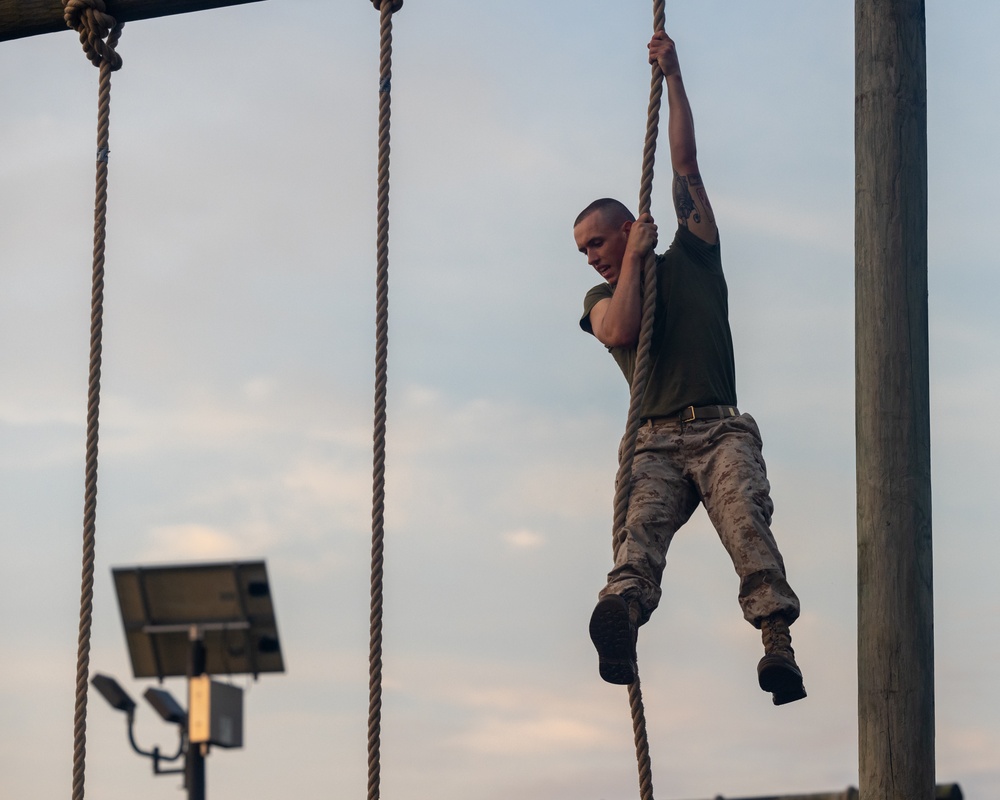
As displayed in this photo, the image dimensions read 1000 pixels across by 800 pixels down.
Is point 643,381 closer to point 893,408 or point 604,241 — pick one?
point 604,241

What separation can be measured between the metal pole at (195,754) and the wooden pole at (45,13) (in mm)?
6025

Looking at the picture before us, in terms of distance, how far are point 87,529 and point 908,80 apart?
2.42 metres

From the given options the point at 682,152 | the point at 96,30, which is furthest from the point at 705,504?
the point at 96,30

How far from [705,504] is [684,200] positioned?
0.85 m

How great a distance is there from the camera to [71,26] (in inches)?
198

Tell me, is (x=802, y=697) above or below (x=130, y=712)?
below

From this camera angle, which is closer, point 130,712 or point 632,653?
point 632,653

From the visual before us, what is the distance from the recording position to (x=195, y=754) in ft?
34.2

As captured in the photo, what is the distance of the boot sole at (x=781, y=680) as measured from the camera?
13.8ft

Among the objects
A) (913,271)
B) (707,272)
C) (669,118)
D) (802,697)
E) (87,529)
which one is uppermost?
(669,118)

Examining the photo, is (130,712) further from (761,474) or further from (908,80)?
(908,80)

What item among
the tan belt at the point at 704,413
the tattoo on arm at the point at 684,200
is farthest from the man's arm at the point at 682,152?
the tan belt at the point at 704,413

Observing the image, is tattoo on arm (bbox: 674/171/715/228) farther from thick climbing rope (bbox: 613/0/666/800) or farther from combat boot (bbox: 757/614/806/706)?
combat boot (bbox: 757/614/806/706)

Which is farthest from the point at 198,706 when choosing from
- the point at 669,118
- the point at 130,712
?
the point at 669,118
